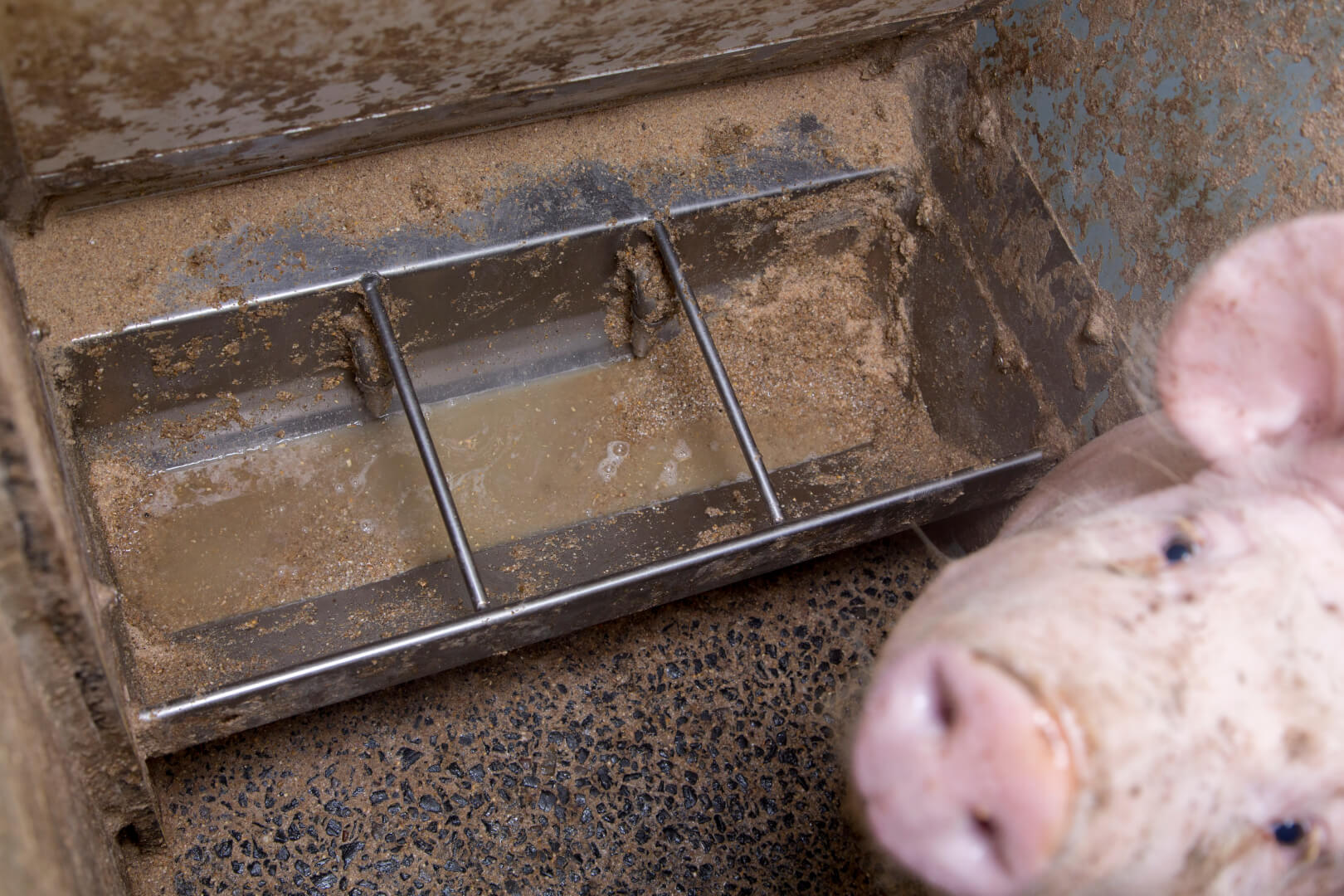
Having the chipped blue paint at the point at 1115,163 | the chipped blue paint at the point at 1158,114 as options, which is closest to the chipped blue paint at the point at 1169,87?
the chipped blue paint at the point at 1158,114

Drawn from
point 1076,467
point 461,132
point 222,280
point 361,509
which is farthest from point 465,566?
point 1076,467

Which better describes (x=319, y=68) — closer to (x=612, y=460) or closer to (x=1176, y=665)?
(x=612, y=460)

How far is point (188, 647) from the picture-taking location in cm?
154

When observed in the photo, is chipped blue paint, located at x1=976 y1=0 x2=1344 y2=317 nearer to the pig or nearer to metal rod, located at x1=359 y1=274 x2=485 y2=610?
the pig

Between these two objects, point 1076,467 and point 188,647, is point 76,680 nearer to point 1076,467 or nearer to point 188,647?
point 188,647

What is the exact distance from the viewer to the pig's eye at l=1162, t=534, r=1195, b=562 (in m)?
0.98

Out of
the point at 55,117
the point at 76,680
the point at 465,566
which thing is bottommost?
the point at 465,566

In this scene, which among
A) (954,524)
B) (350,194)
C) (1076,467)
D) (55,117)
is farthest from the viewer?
(954,524)

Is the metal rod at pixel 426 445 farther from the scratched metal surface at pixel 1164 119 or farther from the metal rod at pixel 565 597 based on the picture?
the scratched metal surface at pixel 1164 119

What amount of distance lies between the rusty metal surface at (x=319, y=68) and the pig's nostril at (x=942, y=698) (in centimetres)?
101

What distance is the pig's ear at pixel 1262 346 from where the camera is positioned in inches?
38.6

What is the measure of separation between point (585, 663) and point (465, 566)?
0.45 metres

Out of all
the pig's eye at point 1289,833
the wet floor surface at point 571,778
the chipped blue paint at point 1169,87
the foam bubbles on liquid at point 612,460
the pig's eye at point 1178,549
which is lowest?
the wet floor surface at point 571,778

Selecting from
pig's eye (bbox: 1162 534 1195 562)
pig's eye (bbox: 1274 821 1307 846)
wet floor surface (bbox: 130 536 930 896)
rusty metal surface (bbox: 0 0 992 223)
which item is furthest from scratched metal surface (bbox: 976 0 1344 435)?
wet floor surface (bbox: 130 536 930 896)
